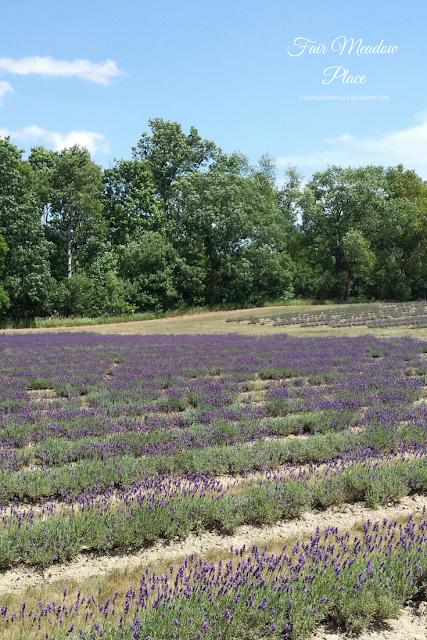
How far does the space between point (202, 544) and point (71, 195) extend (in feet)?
142

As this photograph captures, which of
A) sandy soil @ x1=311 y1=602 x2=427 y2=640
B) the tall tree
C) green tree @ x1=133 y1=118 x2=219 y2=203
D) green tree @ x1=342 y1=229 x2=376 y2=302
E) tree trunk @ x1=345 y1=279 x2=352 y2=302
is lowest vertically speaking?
sandy soil @ x1=311 y1=602 x2=427 y2=640

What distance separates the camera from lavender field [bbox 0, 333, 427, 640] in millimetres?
3158

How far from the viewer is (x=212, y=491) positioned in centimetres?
520

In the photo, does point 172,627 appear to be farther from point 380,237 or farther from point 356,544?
point 380,237

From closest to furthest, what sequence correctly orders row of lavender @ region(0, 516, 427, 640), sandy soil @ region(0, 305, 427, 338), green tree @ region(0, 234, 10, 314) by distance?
row of lavender @ region(0, 516, 427, 640)
sandy soil @ region(0, 305, 427, 338)
green tree @ region(0, 234, 10, 314)

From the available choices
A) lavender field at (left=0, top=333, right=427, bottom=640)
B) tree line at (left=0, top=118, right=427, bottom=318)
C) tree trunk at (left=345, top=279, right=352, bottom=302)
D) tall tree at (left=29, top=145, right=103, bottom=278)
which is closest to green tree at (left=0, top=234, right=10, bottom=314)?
tree line at (left=0, top=118, right=427, bottom=318)

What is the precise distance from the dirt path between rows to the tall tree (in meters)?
41.1

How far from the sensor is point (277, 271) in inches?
1898

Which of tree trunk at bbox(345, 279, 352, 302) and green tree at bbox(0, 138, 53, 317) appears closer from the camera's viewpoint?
green tree at bbox(0, 138, 53, 317)

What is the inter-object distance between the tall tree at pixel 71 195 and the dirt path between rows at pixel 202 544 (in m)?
41.1

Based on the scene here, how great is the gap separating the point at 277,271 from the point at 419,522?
44.3m

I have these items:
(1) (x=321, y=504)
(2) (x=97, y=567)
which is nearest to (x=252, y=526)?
(1) (x=321, y=504)

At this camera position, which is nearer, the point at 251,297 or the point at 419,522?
the point at 419,522

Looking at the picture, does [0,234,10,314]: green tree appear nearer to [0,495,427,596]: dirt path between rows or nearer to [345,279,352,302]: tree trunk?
[0,495,427,596]: dirt path between rows
